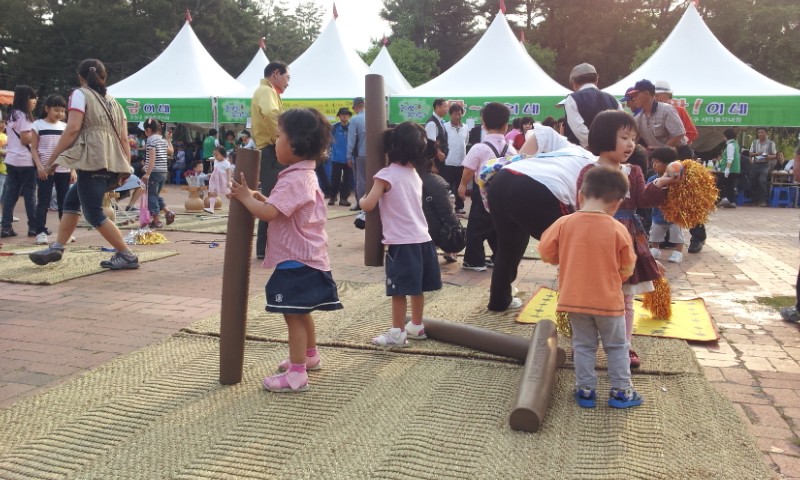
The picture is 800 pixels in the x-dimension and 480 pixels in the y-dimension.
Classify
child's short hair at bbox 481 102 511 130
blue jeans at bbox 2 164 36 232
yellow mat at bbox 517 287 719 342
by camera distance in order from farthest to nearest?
blue jeans at bbox 2 164 36 232 → child's short hair at bbox 481 102 511 130 → yellow mat at bbox 517 287 719 342

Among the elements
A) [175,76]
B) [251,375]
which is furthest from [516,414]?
[175,76]

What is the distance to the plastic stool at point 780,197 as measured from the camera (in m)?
15.0

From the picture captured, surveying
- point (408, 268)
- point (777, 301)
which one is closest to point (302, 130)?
point (408, 268)

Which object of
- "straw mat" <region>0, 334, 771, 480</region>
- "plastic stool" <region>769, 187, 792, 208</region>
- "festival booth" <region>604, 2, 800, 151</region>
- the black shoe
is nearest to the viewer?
"straw mat" <region>0, 334, 771, 480</region>

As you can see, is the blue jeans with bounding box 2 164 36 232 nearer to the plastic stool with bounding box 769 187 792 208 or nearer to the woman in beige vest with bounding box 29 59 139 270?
the woman in beige vest with bounding box 29 59 139 270

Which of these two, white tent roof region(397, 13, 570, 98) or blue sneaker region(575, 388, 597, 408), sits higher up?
white tent roof region(397, 13, 570, 98)

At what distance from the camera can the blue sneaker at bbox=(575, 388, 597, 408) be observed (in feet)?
9.82

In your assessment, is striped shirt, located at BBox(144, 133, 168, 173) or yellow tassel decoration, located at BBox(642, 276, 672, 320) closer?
yellow tassel decoration, located at BBox(642, 276, 672, 320)

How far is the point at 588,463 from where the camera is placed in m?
A: 2.43

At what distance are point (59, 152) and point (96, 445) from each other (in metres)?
4.12

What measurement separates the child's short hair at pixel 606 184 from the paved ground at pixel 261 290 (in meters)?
1.14

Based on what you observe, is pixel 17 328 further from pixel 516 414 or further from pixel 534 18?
pixel 534 18

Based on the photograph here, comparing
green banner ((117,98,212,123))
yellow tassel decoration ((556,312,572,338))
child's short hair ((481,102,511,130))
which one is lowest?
yellow tassel decoration ((556,312,572,338))

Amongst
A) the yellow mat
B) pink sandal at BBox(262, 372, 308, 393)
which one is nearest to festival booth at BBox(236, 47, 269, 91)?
the yellow mat
